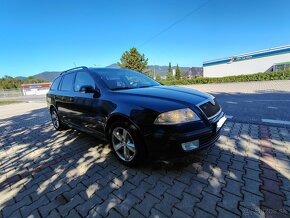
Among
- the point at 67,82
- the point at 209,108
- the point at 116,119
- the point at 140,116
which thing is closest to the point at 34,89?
the point at 67,82

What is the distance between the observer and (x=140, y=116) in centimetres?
271

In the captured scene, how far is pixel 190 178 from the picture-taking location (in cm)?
271

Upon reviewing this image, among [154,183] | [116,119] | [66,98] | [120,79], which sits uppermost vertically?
[120,79]

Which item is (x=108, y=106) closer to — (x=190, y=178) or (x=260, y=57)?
(x=190, y=178)

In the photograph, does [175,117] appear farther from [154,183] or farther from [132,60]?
[132,60]

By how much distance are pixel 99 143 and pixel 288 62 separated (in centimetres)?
3659

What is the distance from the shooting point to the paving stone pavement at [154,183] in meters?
2.18

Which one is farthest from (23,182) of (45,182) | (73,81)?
(73,81)

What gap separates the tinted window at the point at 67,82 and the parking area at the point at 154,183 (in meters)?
1.48

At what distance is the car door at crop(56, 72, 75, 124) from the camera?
4410 mm

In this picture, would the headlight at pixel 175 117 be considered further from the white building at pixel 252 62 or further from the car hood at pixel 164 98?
the white building at pixel 252 62

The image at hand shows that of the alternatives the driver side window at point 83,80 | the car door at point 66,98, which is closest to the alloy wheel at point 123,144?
the driver side window at point 83,80

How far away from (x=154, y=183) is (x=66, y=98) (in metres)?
3.03

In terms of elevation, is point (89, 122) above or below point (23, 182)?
above
